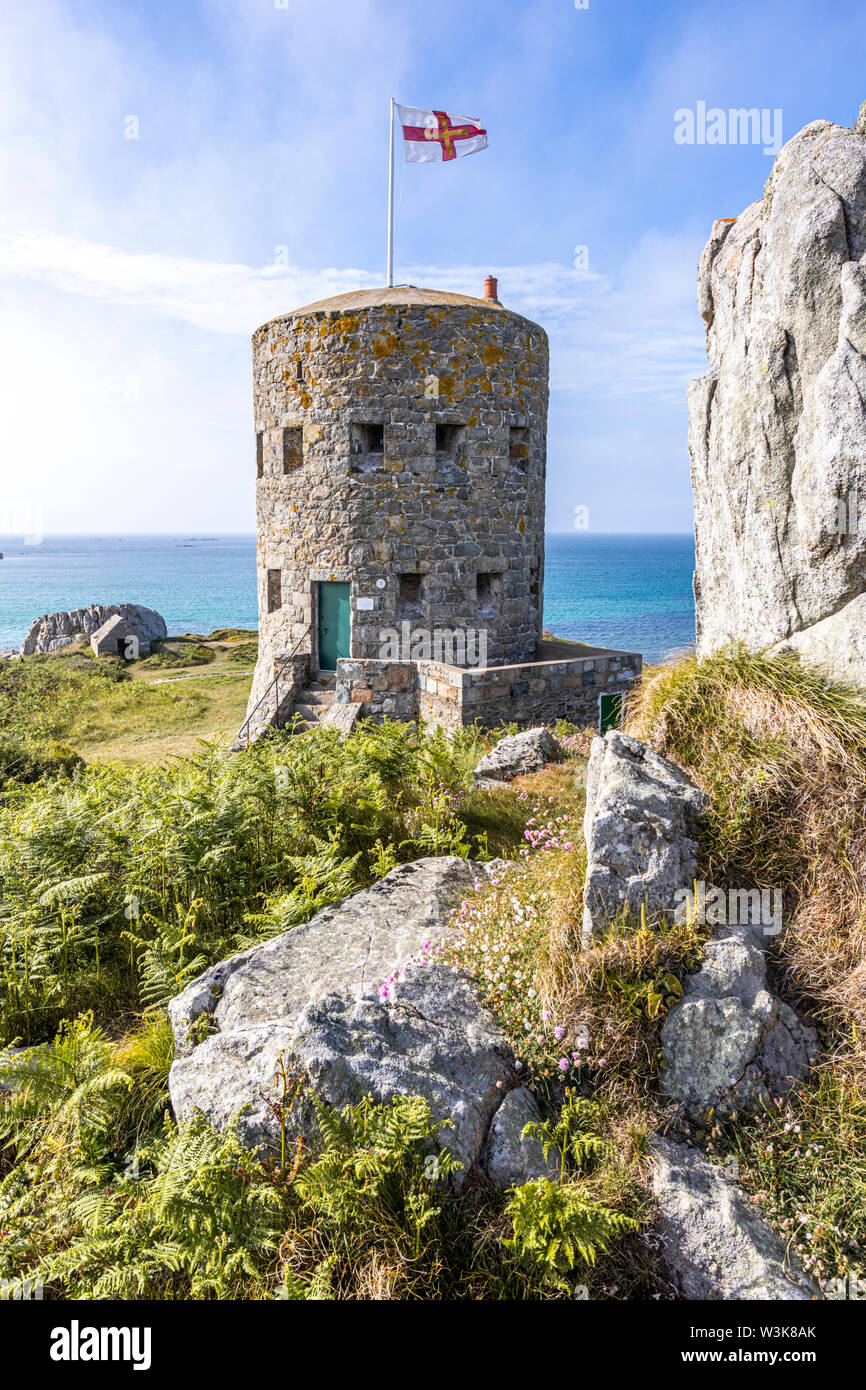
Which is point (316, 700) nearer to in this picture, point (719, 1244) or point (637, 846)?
point (637, 846)

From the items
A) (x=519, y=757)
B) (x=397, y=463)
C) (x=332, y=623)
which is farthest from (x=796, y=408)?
(x=332, y=623)

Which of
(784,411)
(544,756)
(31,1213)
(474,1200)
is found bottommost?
(31,1213)

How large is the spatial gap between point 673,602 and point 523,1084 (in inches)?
4259

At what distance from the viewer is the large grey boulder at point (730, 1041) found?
3.66 metres

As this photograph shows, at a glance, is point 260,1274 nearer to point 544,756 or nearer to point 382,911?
point 382,911

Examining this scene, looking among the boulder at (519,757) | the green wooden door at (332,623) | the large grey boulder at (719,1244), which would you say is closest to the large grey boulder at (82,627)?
the green wooden door at (332,623)

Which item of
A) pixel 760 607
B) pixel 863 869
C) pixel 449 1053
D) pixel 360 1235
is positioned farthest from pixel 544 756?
pixel 360 1235

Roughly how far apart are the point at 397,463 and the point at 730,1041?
1325 centimetres

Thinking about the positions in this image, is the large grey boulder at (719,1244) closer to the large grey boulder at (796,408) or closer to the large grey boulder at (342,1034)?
the large grey boulder at (342,1034)

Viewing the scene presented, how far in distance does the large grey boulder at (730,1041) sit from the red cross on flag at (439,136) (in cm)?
1813

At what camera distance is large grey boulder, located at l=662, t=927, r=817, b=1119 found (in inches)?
144

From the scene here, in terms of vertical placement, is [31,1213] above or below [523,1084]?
below

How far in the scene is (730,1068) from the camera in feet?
12.0

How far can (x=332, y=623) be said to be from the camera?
16047 mm
